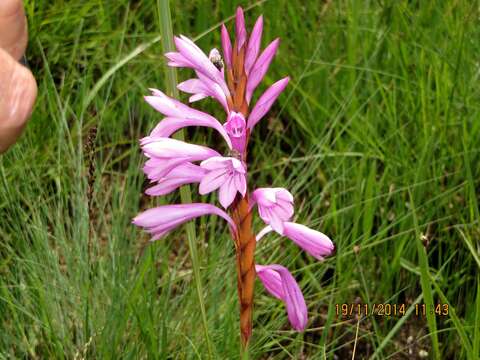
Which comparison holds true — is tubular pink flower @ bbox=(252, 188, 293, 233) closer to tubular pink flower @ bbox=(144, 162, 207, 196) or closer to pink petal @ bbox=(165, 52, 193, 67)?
tubular pink flower @ bbox=(144, 162, 207, 196)

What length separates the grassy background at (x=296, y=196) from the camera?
1894mm

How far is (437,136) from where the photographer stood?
90.2 inches

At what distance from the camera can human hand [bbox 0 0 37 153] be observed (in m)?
0.90

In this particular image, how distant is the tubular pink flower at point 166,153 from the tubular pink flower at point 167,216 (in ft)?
0.14

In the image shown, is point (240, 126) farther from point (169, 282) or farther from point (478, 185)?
point (478, 185)

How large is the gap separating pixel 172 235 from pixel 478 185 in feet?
2.55

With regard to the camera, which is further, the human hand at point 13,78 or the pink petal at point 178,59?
the pink petal at point 178,59

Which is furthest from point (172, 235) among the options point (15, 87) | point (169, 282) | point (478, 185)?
point (15, 87)

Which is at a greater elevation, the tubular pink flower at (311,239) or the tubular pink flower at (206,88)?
the tubular pink flower at (206,88)

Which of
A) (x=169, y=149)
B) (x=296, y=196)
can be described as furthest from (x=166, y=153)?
(x=296, y=196)

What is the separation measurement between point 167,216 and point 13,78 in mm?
322

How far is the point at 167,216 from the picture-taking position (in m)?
1.16
